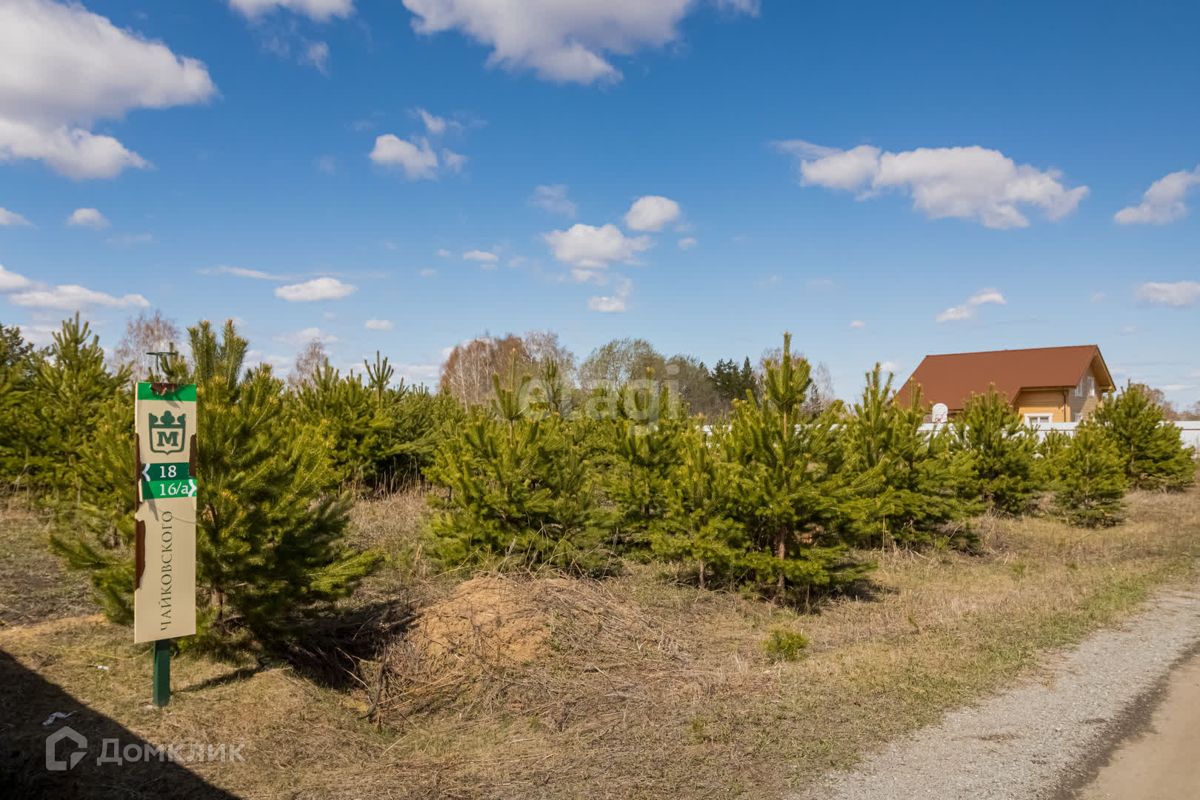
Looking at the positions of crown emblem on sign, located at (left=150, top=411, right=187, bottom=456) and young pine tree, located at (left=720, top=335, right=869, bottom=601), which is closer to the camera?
crown emblem on sign, located at (left=150, top=411, right=187, bottom=456)

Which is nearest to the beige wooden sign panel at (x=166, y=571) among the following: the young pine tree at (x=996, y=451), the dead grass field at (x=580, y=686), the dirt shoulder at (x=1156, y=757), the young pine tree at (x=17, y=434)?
the dead grass field at (x=580, y=686)

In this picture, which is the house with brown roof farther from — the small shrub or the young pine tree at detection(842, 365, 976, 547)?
the small shrub

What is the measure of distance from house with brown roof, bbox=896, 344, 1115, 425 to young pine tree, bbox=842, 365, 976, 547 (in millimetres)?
25031

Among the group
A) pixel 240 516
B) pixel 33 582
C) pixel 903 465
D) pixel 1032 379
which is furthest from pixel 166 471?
pixel 1032 379

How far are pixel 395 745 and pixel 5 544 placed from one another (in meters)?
8.99

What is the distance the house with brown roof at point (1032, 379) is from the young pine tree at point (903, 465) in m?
25.0

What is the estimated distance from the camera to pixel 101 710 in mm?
5723

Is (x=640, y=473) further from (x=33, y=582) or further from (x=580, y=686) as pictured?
(x=33, y=582)

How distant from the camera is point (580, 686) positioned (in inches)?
286

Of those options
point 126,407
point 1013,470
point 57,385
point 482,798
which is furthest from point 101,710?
point 1013,470

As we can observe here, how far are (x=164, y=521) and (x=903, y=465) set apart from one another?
12537 millimetres

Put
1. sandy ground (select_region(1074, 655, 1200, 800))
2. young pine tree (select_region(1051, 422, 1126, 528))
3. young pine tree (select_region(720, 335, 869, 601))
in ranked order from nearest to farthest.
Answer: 1. sandy ground (select_region(1074, 655, 1200, 800))
2. young pine tree (select_region(720, 335, 869, 601))
3. young pine tree (select_region(1051, 422, 1126, 528))

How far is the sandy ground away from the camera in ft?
15.9

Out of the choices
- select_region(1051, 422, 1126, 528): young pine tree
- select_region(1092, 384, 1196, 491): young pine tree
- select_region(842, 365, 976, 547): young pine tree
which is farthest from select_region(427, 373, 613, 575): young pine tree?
select_region(1092, 384, 1196, 491): young pine tree
